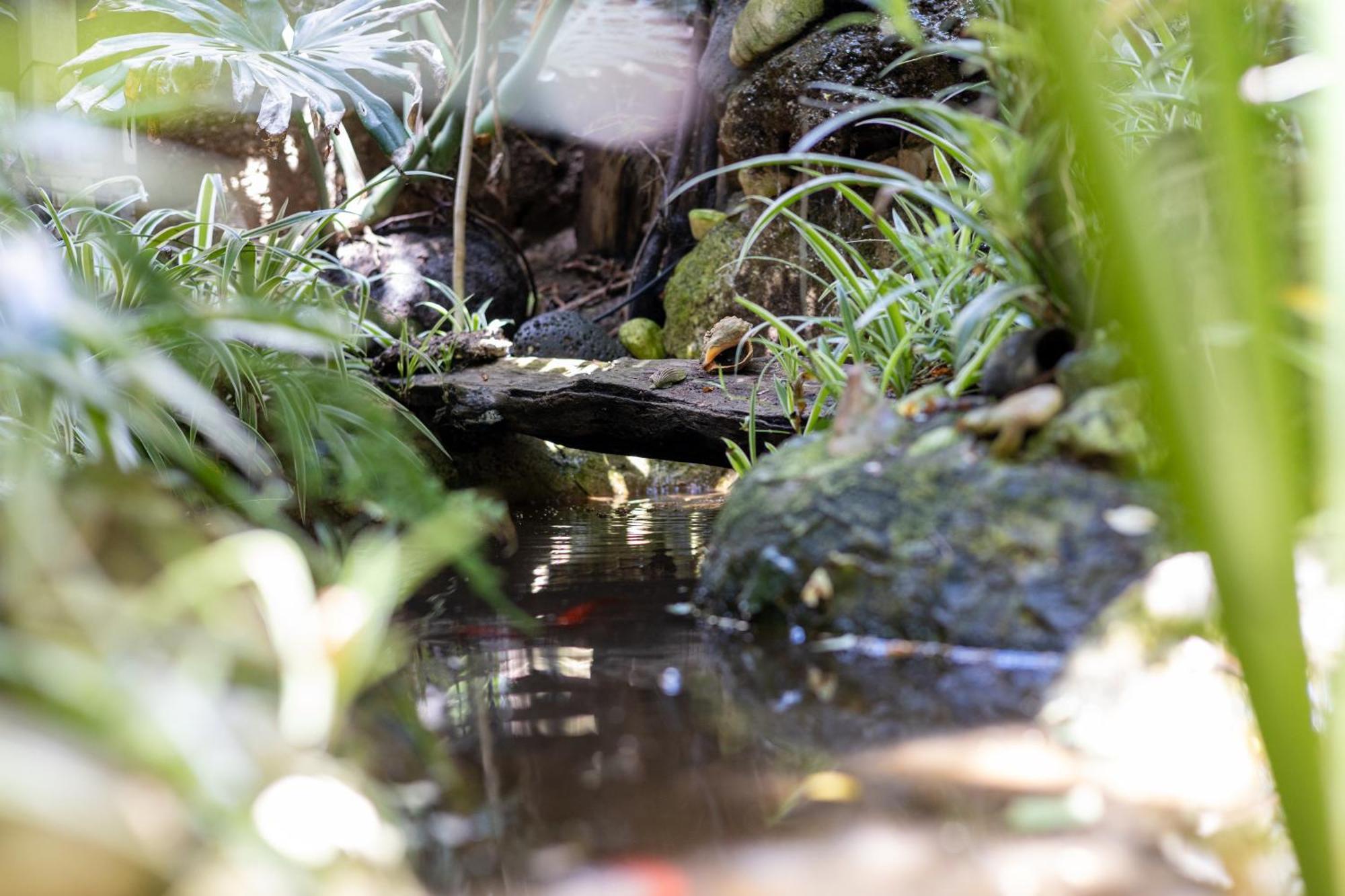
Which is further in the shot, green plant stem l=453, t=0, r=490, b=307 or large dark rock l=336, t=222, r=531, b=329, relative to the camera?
large dark rock l=336, t=222, r=531, b=329

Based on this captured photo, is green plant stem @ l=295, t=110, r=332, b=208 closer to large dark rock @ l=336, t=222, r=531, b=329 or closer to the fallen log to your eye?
large dark rock @ l=336, t=222, r=531, b=329

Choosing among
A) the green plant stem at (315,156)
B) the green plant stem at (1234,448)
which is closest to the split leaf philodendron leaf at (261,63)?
the green plant stem at (315,156)

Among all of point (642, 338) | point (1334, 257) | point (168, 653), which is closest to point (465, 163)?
point (642, 338)

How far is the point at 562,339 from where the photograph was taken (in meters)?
5.17

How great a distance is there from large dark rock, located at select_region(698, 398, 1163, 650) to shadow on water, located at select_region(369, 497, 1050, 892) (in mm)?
81

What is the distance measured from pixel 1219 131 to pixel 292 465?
2.77m

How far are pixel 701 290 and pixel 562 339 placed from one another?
100cm

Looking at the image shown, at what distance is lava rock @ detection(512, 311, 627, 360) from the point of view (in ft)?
16.8

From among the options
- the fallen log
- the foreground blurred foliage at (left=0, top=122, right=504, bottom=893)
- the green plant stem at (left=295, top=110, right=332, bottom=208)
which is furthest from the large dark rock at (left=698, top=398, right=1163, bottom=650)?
the green plant stem at (left=295, top=110, right=332, bottom=208)

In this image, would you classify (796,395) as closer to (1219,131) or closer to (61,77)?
(1219,131)

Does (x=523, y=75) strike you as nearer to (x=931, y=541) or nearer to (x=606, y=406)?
(x=606, y=406)

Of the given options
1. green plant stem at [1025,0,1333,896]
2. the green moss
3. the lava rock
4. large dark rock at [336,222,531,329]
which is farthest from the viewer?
the green moss

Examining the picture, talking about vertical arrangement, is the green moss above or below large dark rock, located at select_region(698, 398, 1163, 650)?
below

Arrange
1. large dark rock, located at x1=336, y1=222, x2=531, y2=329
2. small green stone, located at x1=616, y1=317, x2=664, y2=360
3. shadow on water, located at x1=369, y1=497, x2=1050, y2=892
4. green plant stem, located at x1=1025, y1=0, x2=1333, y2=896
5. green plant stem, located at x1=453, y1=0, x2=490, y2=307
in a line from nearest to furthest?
green plant stem, located at x1=1025, y1=0, x2=1333, y2=896, shadow on water, located at x1=369, y1=497, x2=1050, y2=892, green plant stem, located at x1=453, y1=0, x2=490, y2=307, large dark rock, located at x1=336, y1=222, x2=531, y2=329, small green stone, located at x1=616, y1=317, x2=664, y2=360
